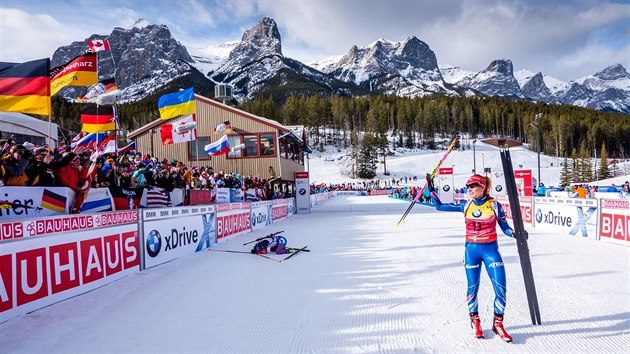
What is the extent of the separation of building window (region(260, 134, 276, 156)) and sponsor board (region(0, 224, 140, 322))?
19.4m

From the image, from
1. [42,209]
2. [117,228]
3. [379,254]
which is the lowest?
[379,254]

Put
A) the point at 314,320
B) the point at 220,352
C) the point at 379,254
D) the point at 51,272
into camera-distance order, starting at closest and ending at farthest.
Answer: the point at 220,352
the point at 314,320
the point at 51,272
the point at 379,254

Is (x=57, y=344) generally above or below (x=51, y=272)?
below

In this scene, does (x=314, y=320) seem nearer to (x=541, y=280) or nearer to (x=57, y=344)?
(x=57, y=344)

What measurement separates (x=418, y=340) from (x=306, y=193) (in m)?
23.4

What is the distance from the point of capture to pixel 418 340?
13.2 feet

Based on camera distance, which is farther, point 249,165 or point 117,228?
point 249,165

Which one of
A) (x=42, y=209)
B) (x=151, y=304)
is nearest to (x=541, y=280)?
(x=151, y=304)

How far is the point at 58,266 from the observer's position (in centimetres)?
568

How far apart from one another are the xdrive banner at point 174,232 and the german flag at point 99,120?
512 centimetres

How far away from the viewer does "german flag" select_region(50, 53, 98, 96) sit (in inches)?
402

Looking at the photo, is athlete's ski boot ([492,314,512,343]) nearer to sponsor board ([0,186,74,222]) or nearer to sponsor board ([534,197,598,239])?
sponsor board ([0,186,74,222])

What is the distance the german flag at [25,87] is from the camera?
7.77m

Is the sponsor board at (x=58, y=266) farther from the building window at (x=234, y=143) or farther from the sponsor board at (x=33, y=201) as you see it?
the building window at (x=234, y=143)
